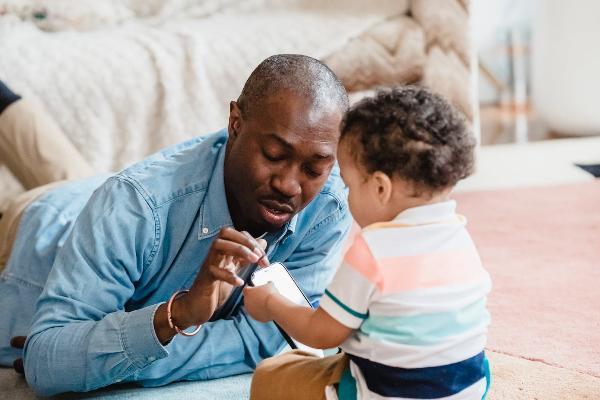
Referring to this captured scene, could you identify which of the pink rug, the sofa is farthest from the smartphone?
the sofa

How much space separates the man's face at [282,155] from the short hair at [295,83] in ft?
0.04

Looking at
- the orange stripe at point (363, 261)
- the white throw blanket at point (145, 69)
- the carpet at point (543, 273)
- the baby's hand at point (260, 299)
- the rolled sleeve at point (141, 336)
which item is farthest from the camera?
the white throw blanket at point (145, 69)

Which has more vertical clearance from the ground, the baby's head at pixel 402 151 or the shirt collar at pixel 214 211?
the baby's head at pixel 402 151

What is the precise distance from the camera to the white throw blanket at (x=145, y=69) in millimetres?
2090

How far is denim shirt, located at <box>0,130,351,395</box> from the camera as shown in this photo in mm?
1058

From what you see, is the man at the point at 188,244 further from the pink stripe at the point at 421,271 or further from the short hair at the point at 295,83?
the pink stripe at the point at 421,271

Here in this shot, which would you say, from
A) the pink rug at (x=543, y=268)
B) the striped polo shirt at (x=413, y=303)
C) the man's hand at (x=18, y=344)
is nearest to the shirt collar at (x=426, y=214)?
the striped polo shirt at (x=413, y=303)

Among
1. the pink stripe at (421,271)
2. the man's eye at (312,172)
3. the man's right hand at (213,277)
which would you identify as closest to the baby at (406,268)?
the pink stripe at (421,271)

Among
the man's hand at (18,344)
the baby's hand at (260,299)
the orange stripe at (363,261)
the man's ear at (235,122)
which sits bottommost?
the man's hand at (18,344)

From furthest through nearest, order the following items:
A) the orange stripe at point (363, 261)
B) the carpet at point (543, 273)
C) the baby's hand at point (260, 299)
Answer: the carpet at point (543, 273), the baby's hand at point (260, 299), the orange stripe at point (363, 261)

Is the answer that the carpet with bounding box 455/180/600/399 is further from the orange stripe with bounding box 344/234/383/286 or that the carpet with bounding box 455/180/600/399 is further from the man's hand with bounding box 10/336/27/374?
the man's hand with bounding box 10/336/27/374

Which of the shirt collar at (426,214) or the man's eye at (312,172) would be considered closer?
the shirt collar at (426,214)

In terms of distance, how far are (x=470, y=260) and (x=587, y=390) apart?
42cm

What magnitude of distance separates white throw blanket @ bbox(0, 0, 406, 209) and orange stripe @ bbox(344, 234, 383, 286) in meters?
1.40
